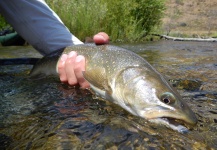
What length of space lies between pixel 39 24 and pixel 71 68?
79cm

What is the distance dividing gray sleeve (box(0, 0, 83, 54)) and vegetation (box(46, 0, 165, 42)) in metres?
6.11

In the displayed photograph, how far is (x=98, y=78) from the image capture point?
2043 millimetres

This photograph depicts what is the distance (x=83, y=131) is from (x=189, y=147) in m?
0.51

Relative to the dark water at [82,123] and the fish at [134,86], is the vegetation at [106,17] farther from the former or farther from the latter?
the dark water at [82,123]

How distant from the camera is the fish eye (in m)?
1.57

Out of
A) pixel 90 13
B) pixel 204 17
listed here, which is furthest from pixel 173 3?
pixel 90 13

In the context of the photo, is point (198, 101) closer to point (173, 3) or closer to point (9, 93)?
point (9, 93)

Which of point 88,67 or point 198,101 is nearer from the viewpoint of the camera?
point 198,101

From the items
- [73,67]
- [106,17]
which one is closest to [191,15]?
[106,17]

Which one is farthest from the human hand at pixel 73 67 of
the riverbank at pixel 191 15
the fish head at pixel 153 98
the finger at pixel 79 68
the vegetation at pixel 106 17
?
the riverbank at pixel 191 15

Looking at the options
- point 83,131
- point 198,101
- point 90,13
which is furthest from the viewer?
Answer: point 90,13

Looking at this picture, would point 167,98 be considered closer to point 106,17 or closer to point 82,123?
point 82,123

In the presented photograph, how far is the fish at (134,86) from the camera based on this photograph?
59.7 inches

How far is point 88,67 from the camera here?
218 centimetres
